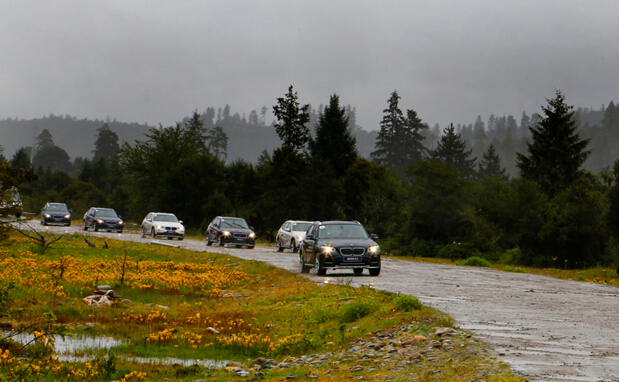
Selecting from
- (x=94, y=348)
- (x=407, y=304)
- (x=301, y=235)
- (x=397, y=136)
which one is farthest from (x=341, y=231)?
(x=397, y=136)

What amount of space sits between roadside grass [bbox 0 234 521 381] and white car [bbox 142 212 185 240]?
2490cm

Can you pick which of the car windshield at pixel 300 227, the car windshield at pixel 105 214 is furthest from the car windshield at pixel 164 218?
the car windshield at pixel 300 227

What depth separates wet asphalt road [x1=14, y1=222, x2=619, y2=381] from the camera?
295 inches

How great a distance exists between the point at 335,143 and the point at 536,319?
66.4m

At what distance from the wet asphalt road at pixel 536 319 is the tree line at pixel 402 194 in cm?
2469

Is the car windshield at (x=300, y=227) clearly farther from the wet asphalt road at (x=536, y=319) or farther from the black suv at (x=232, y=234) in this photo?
the wet asphalt road at (x=536, y=319)

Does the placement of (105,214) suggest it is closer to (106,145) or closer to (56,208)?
(56,208)

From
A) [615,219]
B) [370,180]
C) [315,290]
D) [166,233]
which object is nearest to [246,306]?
[315,290]

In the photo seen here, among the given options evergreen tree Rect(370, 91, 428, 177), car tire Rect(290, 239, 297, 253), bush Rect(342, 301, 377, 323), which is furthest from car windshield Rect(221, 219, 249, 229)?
evergreen tree Rect(370, 91, 428, 177)

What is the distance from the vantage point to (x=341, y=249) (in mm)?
20953

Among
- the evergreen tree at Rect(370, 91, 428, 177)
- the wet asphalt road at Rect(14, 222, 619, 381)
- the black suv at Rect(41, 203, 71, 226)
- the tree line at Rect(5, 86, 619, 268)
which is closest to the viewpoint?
the wet asphalt road at Rect(14, 222, 619, 381)

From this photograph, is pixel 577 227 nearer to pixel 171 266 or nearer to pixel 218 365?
pixel 171 266

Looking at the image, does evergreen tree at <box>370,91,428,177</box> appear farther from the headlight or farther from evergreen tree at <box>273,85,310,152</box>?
the headlight

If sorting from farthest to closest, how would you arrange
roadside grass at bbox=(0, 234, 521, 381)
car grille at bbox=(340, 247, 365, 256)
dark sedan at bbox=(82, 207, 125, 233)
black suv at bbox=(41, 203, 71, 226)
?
1. black suv at bbox=(41, 203, 71, 226)
2. dark sedan at bbox=(82, 207, 125, 233)
3. car grille at bbox=(340, 247, 365, 256)
4. roadside grass at bbox=(0, 234, 521, 381)
